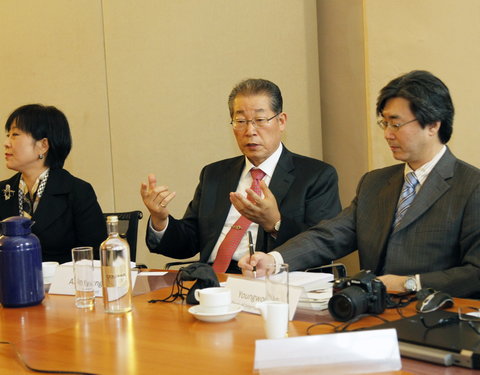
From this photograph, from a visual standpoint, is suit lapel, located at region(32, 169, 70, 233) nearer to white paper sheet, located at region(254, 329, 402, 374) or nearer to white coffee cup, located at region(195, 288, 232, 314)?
white coffee cup, located at region(195, 288, 232, 314)

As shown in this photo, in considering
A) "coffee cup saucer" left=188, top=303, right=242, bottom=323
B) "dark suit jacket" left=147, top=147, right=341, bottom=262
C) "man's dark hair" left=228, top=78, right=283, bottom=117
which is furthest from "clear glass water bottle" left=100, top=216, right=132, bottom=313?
"man's dark hair" left=228, top=78, right=283, bottom=117

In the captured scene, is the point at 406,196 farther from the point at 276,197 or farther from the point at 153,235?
the point at 153,235

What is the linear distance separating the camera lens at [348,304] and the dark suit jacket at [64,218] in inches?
85.0

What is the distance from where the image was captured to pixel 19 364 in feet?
5.24

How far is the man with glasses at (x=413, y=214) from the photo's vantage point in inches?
94.0

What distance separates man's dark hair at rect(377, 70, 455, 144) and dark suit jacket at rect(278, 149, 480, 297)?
0.14 metres

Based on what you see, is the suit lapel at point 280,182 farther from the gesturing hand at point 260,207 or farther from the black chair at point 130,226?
the black chair at point 130,226

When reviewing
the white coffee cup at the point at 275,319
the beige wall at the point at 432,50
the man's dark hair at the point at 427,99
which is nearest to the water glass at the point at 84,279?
the white coffee cup at the point at 275,319

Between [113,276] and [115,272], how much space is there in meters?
0.01

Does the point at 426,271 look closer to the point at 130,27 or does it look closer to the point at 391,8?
the point at 391,8

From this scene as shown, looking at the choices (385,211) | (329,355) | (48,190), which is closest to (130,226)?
(48,190)

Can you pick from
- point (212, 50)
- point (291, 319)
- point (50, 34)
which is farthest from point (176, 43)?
point (291, 319)

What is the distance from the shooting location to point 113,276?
2.04 m

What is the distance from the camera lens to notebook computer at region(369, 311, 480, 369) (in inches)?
54.3
